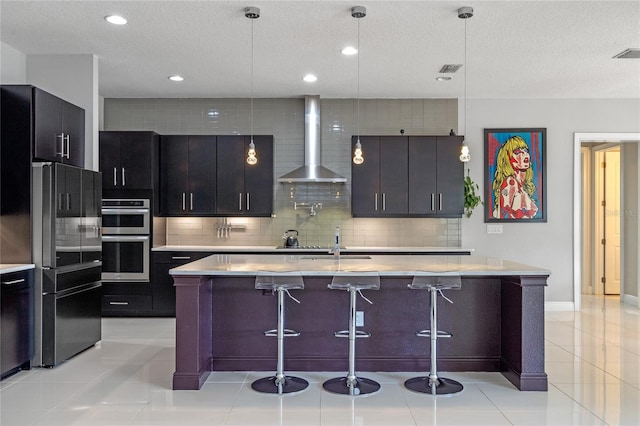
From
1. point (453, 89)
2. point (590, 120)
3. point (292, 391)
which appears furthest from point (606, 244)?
point (292, 391)

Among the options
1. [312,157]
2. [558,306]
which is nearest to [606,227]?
[558,306]

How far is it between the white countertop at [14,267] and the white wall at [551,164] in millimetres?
5334

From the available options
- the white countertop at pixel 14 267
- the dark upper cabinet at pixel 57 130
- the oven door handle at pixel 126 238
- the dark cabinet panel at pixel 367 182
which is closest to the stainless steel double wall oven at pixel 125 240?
the oven door handle at pixel 126 238

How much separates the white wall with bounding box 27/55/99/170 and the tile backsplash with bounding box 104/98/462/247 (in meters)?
1.91

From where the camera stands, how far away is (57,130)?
503cm

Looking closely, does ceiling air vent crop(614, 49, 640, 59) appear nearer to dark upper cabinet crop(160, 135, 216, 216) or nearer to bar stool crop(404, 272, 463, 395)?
bar stool crop(404, 272, 463, 395)

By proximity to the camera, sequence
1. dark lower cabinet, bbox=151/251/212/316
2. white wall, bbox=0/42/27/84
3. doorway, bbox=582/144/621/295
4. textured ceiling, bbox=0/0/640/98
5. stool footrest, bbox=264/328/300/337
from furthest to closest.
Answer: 1. doorway, bbox=582/144/621/295
2. dark lower cabinet, bbox=151/251/212/316
3. white wall, bbox=0/42/27/84
4. textured ceiling, bbox=0/0/640/98
5. stool footrest, bbox=264/328/300/337

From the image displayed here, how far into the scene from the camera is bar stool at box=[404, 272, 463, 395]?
4.09 m

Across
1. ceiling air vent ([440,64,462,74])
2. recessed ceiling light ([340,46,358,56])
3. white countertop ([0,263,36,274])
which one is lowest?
white countertop ([0,263,36,274])

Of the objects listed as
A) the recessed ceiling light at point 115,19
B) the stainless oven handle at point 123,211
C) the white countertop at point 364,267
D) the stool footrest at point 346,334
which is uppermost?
the recessed ceiling light at point 115,19

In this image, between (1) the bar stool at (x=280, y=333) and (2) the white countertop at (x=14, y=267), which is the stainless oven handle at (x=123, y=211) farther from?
(1) the bar stool at (x=280, y=333)

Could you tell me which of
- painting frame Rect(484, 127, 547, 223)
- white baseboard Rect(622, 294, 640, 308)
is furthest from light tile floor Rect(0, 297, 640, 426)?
white baseboard Rect(622, 294, 640, 308)

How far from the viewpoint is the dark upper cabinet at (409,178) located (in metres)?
7.37

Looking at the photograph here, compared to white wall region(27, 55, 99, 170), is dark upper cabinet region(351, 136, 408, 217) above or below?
below
